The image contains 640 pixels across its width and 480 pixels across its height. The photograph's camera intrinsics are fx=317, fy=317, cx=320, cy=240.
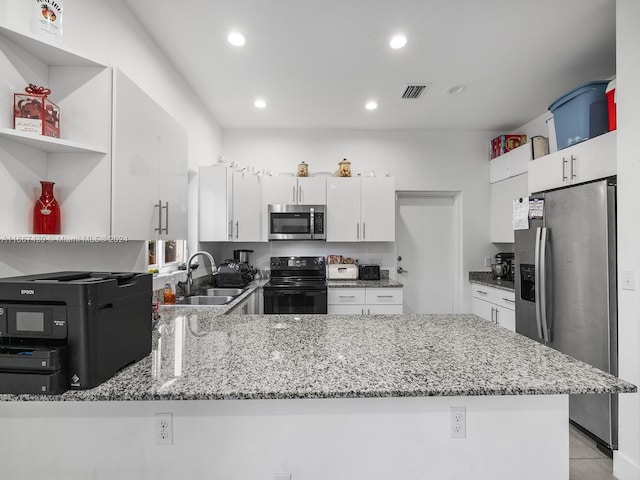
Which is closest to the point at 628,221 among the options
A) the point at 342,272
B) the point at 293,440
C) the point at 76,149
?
the point at 293,440

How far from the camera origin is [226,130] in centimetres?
406

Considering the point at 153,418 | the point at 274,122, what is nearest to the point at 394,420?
the point at 153,418

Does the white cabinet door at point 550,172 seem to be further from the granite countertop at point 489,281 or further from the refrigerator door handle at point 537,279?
the granite countertop at point 489,281

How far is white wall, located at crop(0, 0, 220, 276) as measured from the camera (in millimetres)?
1292

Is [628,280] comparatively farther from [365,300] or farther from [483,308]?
[365,300]

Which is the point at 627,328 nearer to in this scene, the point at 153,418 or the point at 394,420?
the point at 394,420

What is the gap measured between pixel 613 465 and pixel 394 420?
1831mm

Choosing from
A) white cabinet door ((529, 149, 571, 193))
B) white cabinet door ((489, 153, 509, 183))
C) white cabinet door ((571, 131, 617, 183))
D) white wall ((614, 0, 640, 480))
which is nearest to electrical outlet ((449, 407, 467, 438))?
white wall ((614, 0, 640, 480))

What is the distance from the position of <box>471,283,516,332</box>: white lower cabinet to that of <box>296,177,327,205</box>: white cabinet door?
2158 millimetres

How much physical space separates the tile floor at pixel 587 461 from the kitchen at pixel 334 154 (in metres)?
0.23

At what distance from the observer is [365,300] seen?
3.54 meters

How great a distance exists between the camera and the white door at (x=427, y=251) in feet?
13.9

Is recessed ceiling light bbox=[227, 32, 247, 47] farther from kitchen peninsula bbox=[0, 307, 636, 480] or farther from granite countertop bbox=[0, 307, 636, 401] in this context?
kitchen peninsula bbox=[0, 307, 636, 480]

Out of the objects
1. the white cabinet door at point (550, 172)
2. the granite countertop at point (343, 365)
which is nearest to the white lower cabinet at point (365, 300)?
the white cabinet door at point (550, 172)
